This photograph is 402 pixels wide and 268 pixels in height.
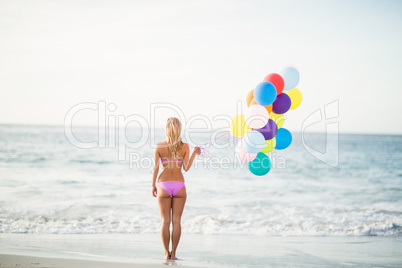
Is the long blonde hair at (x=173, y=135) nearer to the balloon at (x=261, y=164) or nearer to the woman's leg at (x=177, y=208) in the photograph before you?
the woman's leg at (x=177, y=208)

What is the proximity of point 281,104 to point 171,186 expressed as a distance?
175cm

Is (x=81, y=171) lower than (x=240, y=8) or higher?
lower

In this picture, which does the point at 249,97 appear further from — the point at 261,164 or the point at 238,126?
the point at 261,164

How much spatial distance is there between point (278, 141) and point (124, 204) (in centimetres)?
489

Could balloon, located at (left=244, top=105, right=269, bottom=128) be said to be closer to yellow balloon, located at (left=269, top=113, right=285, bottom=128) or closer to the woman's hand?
yellow balloon, located at (left=269, top=113, right=285, bottom=128)

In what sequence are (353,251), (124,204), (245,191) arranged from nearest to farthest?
(353,251)
(124,204)
(245,191)

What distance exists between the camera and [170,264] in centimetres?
392

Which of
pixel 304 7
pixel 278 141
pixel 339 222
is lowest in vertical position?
pixel 339 222

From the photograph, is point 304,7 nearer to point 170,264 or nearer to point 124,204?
point 124,204

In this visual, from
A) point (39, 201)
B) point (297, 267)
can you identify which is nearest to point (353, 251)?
point (297, 267)

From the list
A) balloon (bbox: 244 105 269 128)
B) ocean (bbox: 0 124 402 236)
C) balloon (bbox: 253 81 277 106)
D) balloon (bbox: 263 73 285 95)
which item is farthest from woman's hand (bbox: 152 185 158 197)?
balloon (bbox: 263 73 285 95)

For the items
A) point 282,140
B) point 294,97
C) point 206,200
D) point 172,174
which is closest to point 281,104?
point 294,97

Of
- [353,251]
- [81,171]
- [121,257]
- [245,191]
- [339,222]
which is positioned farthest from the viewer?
[81,171]

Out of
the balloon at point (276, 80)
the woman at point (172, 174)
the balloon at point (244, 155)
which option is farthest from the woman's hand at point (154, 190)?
the balloon at point (276, 80)
